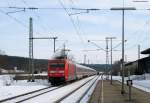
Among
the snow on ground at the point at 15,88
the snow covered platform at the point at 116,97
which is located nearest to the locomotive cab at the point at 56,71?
the snow on ground at the point at 15,88

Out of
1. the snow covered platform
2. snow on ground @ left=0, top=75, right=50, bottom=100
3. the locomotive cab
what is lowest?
the snow covered platform

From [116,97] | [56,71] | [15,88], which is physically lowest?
[116,97]

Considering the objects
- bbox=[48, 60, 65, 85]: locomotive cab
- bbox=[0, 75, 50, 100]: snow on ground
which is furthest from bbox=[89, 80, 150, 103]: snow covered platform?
bbox=[48, 60, 65, 85]: locomotive cab

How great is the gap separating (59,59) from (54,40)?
513 inches

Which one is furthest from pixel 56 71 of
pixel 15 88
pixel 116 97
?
pixel 116 97

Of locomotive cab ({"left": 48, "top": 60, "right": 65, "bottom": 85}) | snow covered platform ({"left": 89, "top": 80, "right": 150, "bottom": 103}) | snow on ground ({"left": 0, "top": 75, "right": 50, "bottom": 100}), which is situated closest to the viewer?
snow covered platform ({"left": 89, "top": 80, "right": 150, "bottom": 103})

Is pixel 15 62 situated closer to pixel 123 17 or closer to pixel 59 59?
pixel 59 59

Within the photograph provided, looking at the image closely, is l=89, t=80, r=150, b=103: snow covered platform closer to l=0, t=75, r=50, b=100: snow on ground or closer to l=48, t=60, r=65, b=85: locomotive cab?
l=0, t=75, r=50, b=100: snow on ground

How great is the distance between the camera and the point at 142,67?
4200 inches

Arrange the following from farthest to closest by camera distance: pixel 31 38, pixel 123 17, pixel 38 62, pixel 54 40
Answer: pixel 38 62 → pixel 54 40 → pixel 31 38 → pixel 123 17

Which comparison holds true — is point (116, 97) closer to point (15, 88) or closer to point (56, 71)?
point (15, 88)

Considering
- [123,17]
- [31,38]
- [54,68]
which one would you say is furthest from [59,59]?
[123,17]

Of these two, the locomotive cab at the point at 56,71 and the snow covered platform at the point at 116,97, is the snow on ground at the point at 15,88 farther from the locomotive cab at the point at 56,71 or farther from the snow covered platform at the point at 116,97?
the snow covered platform at the point at 116,97

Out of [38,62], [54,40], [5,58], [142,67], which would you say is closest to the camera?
[54,40]
